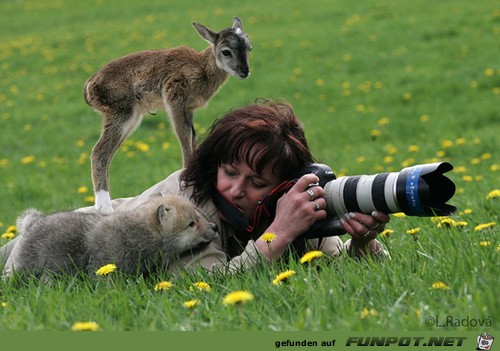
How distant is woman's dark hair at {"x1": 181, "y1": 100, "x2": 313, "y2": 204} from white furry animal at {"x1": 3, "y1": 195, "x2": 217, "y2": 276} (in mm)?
188

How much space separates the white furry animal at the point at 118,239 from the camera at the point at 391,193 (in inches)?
25.3

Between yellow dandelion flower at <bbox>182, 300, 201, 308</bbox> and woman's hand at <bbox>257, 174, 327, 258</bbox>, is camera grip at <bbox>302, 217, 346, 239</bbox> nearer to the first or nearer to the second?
woman's hand at <bbox>257, 174, 327, 258</bbox>

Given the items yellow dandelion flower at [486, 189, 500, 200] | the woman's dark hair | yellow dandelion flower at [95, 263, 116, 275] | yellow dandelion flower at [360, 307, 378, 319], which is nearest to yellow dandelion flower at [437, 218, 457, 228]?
the woman's dark hair

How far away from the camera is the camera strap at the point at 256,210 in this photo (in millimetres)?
3795

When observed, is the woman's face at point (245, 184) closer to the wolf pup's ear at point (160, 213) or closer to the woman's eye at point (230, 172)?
the woman's eye at point (230, 172)

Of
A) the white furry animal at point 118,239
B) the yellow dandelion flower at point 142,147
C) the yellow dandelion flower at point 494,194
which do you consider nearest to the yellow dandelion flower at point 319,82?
the yellow dandelion flower at point 142,147

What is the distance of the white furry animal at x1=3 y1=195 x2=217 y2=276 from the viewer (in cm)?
379

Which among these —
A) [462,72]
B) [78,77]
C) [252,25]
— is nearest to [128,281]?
[462,72]

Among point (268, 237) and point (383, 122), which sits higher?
point (268, 237)

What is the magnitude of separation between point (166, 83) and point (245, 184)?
71 cm

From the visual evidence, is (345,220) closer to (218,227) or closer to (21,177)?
(218,227)

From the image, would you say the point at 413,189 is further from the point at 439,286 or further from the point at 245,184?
the point at 245,184

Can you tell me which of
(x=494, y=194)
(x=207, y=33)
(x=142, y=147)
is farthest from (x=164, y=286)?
(x=142, y=147)

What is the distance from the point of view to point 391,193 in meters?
3.41
